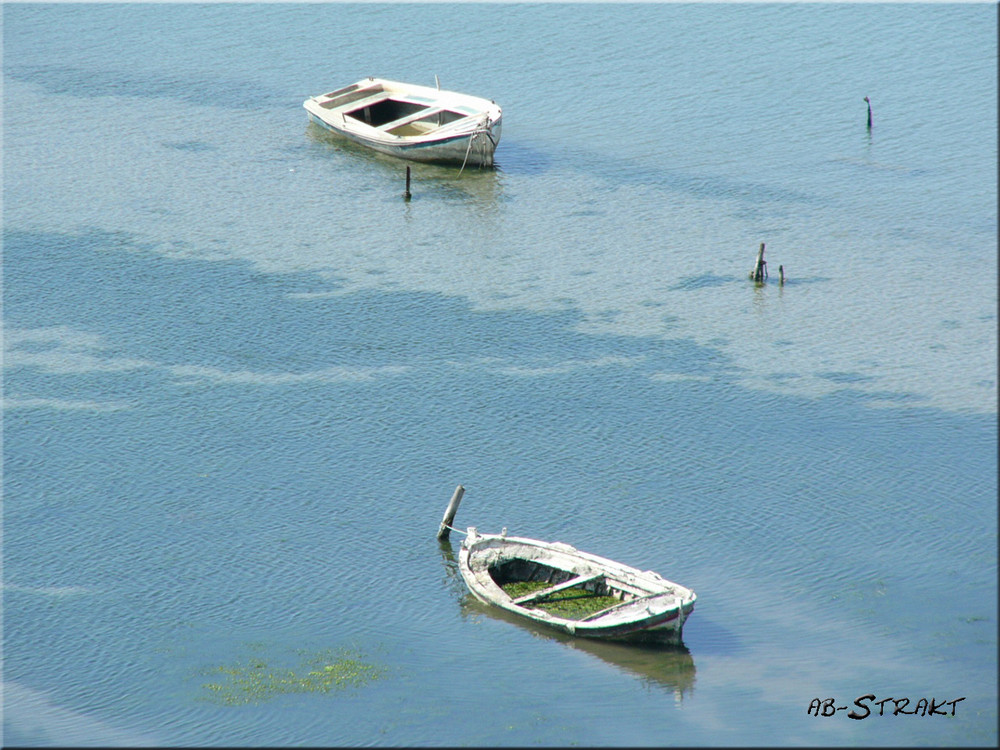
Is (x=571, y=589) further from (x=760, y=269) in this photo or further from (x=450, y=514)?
(x=760, y=269)

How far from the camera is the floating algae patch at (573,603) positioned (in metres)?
36.4

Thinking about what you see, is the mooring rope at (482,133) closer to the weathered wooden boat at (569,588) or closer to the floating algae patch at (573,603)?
the weathered wooden boat at (569,588)

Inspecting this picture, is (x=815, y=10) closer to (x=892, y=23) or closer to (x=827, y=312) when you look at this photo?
(x=892, y=23)

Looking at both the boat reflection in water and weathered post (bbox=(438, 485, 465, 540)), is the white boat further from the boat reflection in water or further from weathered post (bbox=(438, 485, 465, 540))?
the boat reflection in water

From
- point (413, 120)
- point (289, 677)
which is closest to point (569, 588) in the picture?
point (289, 677)

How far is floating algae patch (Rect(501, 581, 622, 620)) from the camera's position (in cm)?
3641

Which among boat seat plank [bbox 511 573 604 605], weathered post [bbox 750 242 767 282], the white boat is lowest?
boat seat plank [bbox 511 573 604 605]

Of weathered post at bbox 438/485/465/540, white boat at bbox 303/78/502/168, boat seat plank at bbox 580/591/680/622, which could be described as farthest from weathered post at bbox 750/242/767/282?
boat seat plank at bbox 580/591/680/622

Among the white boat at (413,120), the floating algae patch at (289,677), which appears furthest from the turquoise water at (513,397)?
the white boat at (413,120)

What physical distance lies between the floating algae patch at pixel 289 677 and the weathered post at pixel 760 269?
1356 inches

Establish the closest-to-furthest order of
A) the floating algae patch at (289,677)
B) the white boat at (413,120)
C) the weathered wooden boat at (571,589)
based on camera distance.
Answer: the floating algae patch at (289,677) → the weathered wooden boat at (571,589) → the white boat at (413,120)

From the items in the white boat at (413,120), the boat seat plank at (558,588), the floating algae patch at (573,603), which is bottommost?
the floating algae patch at (573,603)

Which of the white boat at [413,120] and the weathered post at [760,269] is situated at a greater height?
the white boat at [413,120]

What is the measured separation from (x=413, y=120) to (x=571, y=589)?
4979 cm
